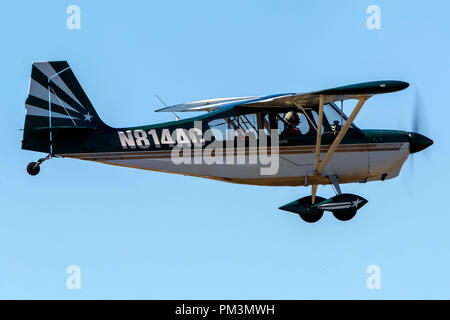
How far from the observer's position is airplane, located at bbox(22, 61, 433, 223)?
2017 cm

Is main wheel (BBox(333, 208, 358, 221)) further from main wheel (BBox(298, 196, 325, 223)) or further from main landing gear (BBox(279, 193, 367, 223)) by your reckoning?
main wheel (BBox(298, 196, 325, 223))

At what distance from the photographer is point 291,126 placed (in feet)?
68.1

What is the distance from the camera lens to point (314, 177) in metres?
20.9

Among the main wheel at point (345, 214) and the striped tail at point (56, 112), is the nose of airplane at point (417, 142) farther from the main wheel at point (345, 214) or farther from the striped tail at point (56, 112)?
the striped tail at point (56, 112)

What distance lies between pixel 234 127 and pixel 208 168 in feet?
3.02

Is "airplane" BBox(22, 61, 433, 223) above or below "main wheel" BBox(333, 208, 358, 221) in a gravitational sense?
above

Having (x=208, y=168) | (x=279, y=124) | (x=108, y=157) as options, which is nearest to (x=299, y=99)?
(x=279, y=124)

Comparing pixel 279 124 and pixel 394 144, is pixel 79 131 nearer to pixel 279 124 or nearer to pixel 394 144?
pixel 279 124

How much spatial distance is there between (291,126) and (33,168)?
493 cm

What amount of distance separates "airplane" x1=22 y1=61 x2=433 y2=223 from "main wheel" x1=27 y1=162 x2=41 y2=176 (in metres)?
0.02

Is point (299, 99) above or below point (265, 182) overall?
above

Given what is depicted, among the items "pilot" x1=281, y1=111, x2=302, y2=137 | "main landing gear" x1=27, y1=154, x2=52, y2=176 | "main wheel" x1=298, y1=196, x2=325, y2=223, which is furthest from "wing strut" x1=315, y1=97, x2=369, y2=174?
"main landing gear" x1=27, y1=154, x2=52, y2=176

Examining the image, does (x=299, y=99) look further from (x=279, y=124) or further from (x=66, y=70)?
(x=66, y=70)

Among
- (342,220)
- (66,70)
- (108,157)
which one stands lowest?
(342,220)
